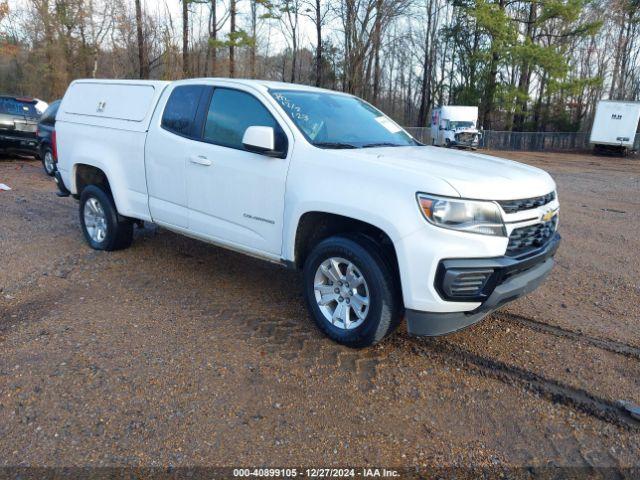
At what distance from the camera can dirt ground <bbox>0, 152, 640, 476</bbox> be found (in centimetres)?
276

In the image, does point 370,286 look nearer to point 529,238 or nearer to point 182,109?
point 529,238

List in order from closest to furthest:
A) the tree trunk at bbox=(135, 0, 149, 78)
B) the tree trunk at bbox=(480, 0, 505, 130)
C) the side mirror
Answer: the side mirror
the tree trunk at bbox=(135, 0, 149, 78)
the tree trunk at bbox=(480, 0, 505, 130)

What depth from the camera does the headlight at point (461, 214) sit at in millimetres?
3209

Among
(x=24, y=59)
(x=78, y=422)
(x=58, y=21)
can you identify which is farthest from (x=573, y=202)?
(x=24, y=59)

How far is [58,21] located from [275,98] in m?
36.4

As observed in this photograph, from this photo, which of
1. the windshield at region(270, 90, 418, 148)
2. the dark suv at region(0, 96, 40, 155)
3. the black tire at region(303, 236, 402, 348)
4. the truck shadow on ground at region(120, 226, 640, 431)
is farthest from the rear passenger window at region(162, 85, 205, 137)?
the dark suv at region(0, 96, 40, 155)

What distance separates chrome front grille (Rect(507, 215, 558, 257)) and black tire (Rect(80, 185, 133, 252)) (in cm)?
421

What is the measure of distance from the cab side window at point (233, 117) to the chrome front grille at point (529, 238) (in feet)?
6.31

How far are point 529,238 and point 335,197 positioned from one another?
1.39 metres

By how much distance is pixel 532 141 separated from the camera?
3816 centimetres

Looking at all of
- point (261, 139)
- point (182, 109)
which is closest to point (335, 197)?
point (261, 139)

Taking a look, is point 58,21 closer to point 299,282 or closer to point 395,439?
point 299,282

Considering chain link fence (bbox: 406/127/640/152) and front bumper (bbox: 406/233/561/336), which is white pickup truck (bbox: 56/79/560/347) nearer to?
front bumper (bbox: 406/233/561/336)

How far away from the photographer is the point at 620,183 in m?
15.9
